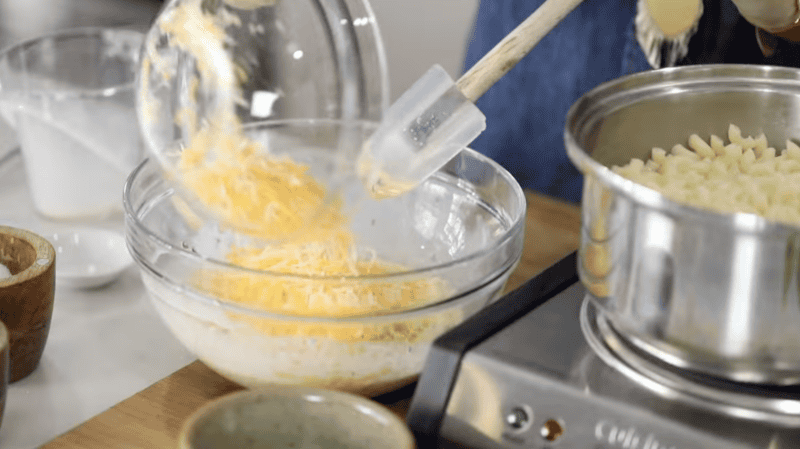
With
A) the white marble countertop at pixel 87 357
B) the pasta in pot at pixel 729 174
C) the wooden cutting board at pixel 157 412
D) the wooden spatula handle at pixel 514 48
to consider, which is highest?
the wooden spatula handle at pixel 514 48

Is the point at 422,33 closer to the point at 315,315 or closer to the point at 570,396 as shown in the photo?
the point at 315,315

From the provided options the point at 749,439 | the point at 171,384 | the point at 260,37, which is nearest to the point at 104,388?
the point at 171,384

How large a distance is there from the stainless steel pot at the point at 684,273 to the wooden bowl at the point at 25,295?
433 mm

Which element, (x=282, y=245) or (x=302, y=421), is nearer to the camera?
(x=302, y=421)

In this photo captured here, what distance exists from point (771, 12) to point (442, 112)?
306 millimetres

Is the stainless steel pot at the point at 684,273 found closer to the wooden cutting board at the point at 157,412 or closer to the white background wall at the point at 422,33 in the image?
the wooden cutting board at the point at 157,412

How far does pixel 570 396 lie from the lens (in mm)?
567

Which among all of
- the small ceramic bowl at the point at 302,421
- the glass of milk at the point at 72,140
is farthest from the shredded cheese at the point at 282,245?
the glass of milk at the point at 72,140

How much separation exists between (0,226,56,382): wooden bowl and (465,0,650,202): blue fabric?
2.54 feet

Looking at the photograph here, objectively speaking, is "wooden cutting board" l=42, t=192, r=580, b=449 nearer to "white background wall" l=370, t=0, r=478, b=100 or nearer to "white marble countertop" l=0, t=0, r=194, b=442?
"white marble countertop" l=0, t=0, r=194, b=442

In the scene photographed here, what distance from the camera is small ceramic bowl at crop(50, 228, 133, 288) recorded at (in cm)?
92

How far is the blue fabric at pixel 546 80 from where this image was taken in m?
1.25

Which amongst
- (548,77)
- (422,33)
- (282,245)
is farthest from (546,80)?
(422,33)

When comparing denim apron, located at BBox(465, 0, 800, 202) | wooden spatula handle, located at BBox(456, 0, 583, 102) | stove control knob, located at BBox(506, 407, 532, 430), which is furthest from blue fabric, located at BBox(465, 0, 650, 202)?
stove control knob, located at BBox(506, 407, 532, 430)
